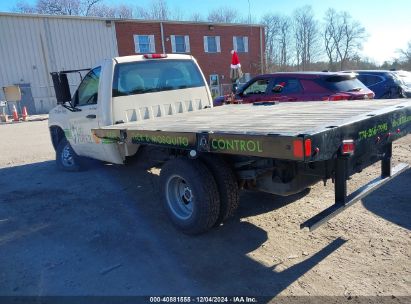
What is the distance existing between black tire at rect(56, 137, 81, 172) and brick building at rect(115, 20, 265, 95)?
73.0 ft

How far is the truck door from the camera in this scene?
5.47m

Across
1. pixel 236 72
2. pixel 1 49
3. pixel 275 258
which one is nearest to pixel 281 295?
pixel 275 258

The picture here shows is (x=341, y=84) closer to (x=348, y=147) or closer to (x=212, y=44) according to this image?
(x=348, y=147)

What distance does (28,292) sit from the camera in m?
3.04

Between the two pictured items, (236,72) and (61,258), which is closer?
(61,258)

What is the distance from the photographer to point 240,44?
111ft

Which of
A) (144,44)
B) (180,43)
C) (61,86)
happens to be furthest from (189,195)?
(180,43)

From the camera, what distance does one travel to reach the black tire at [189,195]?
11.6ft

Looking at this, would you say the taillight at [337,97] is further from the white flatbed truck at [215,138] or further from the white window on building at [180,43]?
the white window on building at [180,43]

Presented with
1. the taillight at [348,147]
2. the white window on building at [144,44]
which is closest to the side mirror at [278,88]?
the taillight at [348,147]

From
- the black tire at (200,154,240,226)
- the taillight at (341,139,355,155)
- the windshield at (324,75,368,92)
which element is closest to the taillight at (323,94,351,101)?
the windshield at (324,75,368,92)

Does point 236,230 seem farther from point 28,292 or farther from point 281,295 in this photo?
point 28,292

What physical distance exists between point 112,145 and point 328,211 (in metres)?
3.15

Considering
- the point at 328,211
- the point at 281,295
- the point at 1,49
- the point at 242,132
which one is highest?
the point at 1,49
